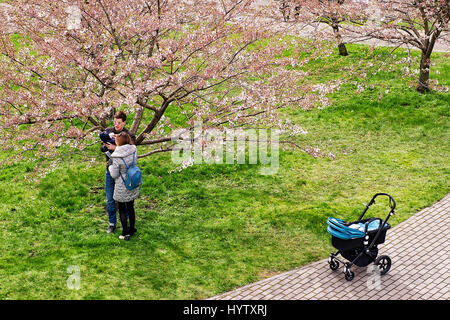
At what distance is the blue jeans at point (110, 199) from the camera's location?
8.42m

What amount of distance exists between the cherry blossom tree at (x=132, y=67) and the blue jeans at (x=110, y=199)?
1.06m

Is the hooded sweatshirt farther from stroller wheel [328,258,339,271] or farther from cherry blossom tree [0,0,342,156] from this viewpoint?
stroller wheel [328,258,339,271]

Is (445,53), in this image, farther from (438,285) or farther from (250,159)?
(438,285)

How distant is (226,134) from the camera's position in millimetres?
9320

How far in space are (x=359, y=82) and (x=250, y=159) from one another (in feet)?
18.4

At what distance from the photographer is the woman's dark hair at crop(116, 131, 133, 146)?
26.3ft

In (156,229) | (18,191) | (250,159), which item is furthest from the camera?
(250,159)

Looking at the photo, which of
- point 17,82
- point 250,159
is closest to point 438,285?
point 250,159

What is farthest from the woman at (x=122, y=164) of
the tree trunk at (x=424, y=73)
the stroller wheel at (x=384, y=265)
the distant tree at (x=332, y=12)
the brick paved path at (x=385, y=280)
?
the tree trunk at (x=424, y=73)

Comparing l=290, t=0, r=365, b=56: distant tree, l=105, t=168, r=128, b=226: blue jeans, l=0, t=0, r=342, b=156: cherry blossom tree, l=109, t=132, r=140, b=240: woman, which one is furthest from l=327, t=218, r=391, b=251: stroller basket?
l=290, t=0, r=365, b=56: distant tree

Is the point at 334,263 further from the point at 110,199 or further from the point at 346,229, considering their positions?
the point at 110,199

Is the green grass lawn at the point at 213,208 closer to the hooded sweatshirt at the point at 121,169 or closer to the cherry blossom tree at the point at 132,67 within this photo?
the hooded sweatshirt at the point at 121,169

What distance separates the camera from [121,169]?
26.3ft

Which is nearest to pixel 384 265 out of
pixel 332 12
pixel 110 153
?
pixel 110 153
